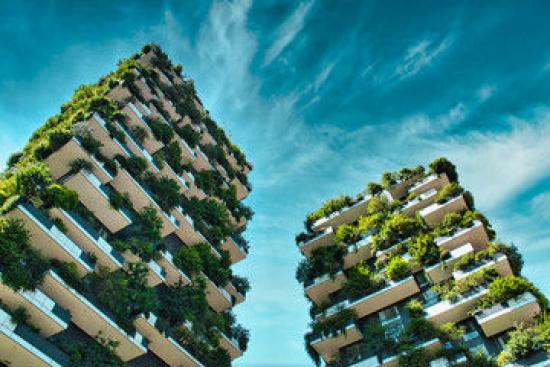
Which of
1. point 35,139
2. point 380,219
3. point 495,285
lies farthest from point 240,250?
point 495,285

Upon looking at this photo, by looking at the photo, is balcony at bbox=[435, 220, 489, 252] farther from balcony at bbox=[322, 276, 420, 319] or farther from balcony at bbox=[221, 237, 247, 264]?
balcony at bbox=[221, 237, 247, 264]

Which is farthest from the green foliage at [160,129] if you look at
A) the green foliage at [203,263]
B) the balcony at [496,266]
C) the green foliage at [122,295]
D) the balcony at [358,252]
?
the balcony at [496,266]

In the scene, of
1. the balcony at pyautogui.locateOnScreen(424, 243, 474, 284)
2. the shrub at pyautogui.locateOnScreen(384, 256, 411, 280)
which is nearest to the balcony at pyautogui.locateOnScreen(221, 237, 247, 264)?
the shrub at pyautogui.locateOnScreen(384, 256, 411, 280)

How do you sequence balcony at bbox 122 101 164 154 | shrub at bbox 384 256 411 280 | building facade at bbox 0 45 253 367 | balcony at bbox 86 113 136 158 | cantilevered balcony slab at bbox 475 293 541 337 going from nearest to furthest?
building facade at bbox 0 45 253 367, cantilevered balcony slab at bbox 475 293 541 337, balcony at bbox 86 113 136 158, shrub at bbox 384 256 411 280, balcony at bbox 122 101 164 154

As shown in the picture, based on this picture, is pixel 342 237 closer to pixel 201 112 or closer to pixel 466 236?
pixel 466 236

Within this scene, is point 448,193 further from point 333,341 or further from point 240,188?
point 240,188
